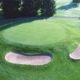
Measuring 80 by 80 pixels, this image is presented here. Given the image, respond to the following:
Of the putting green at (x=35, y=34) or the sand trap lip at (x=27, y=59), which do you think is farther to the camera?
the putting green at (x=35, y=34)

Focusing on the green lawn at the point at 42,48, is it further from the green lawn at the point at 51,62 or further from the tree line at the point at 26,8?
the tree line at the point at 26,8

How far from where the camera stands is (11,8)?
4231 cm

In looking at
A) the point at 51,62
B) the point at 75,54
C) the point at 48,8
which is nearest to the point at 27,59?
the point at 51,62

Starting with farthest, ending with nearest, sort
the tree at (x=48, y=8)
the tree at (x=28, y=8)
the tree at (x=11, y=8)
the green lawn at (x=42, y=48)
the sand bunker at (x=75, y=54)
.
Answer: the tree at (x=48, y=8) → the tree at (x=28, y=8) → the tree at (x=11, y=8) → the sand bunker at (x=75, y=54) → the green lawn at (x=42, y=48)

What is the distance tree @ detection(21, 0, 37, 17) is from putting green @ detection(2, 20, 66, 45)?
11.1m

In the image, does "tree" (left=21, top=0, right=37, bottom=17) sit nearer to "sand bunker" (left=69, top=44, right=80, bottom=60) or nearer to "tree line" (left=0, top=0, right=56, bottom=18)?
"tree line" (left=0, top=0, right=56, bottom=18)

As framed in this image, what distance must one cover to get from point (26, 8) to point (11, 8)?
3.74 m

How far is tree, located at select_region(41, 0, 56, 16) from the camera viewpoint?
4388cm

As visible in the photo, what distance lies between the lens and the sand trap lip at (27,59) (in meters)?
22.3

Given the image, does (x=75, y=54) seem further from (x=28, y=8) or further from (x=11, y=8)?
(x=11, y=8)

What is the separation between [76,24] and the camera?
37.5m

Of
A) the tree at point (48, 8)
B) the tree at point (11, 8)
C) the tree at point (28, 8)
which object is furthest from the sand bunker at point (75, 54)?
the tree at point (11, 8)

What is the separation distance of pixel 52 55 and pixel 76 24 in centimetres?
1620

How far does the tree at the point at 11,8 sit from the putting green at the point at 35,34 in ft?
36.3
